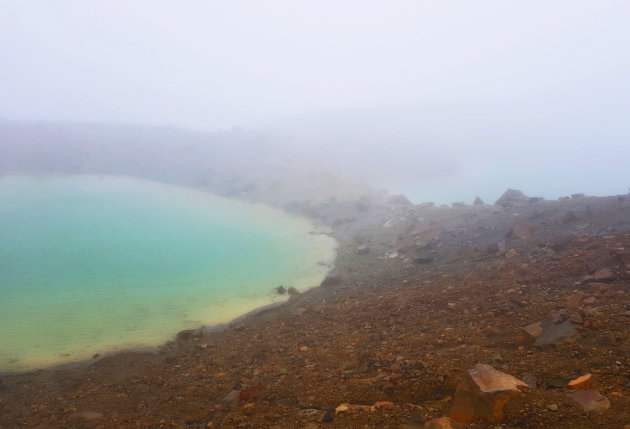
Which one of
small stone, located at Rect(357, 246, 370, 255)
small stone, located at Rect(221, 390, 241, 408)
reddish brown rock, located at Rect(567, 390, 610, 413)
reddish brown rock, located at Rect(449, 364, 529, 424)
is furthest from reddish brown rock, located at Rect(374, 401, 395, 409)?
small stone, located at Rect(357, 246, 370, 255)

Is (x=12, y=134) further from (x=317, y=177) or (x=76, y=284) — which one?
(x=76, y=284)

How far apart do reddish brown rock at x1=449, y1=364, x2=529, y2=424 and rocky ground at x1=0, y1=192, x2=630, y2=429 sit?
0.01 metres

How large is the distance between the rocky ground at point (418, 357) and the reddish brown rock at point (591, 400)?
2cm

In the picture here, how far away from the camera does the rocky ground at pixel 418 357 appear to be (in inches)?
190

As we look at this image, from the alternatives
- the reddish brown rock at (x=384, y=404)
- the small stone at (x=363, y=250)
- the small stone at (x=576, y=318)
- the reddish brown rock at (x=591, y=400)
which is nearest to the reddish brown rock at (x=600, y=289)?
the small stone at (x=576, y=318)

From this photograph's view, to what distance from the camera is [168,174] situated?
44.9 m

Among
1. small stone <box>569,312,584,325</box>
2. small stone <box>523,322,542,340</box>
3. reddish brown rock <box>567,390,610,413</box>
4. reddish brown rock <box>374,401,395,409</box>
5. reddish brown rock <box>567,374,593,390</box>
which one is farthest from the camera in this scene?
small stone <box>523,322,542,340</box>

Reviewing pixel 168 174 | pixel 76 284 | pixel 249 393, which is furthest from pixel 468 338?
pixel 168 174

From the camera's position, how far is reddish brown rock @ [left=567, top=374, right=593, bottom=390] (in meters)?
4.79

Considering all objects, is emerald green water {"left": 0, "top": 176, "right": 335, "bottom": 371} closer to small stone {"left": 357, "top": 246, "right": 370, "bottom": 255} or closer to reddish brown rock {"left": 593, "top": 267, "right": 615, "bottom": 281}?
small stone {"left": 357, "top": 246, "right": 370, "bottom": 255}

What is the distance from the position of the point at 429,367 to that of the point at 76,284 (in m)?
16.4

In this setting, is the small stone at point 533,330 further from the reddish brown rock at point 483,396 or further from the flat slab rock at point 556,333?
the reddish brown rock at point 483,396

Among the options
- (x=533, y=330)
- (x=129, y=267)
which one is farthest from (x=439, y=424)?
(x=129, y=267)

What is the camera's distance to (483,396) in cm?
452
